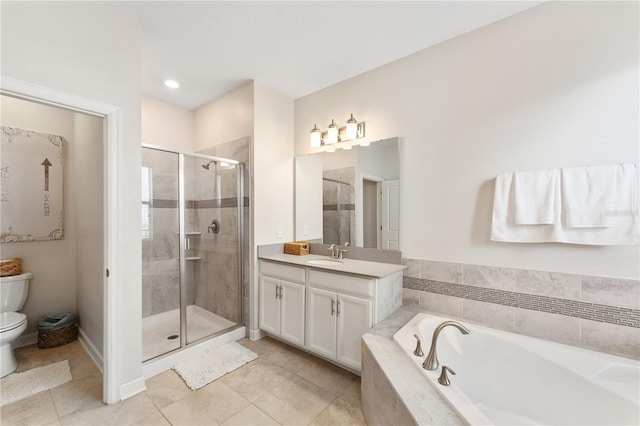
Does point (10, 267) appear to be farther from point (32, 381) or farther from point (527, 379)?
point (527, 379)

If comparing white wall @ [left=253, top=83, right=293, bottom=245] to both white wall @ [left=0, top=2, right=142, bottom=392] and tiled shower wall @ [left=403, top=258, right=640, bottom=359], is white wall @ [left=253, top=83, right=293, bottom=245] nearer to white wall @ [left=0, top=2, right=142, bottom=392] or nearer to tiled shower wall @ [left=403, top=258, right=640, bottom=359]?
white wall @ [left=0, top=2, right=142, bottom=392]

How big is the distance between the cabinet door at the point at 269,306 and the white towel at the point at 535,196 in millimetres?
2056

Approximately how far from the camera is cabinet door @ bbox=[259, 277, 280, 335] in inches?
102

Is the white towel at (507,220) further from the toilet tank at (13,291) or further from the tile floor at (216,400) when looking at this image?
the toilet tank at (13,291)

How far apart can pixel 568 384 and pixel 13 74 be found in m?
3.42

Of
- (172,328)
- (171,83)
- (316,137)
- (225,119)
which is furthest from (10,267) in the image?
(316,137)

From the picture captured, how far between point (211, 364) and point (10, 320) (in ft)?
5.36

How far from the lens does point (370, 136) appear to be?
255cm

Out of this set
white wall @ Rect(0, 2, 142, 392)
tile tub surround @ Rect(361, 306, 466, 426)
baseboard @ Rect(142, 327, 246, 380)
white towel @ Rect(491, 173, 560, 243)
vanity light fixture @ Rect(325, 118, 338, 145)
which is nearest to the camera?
tile tub surround @ Rect(361, 306, 466, 426)

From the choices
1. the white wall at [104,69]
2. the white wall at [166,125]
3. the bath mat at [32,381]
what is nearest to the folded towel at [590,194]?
the white wall at [104,69]

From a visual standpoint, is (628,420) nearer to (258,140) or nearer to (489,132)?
(489,132)

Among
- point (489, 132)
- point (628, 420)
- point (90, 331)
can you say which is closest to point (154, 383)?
point (90, 331)

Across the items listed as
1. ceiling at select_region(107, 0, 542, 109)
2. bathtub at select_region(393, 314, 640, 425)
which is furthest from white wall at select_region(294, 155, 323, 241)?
bathtub at select_region(393, 314, 640, 425)

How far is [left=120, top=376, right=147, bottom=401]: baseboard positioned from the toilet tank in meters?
1.51
